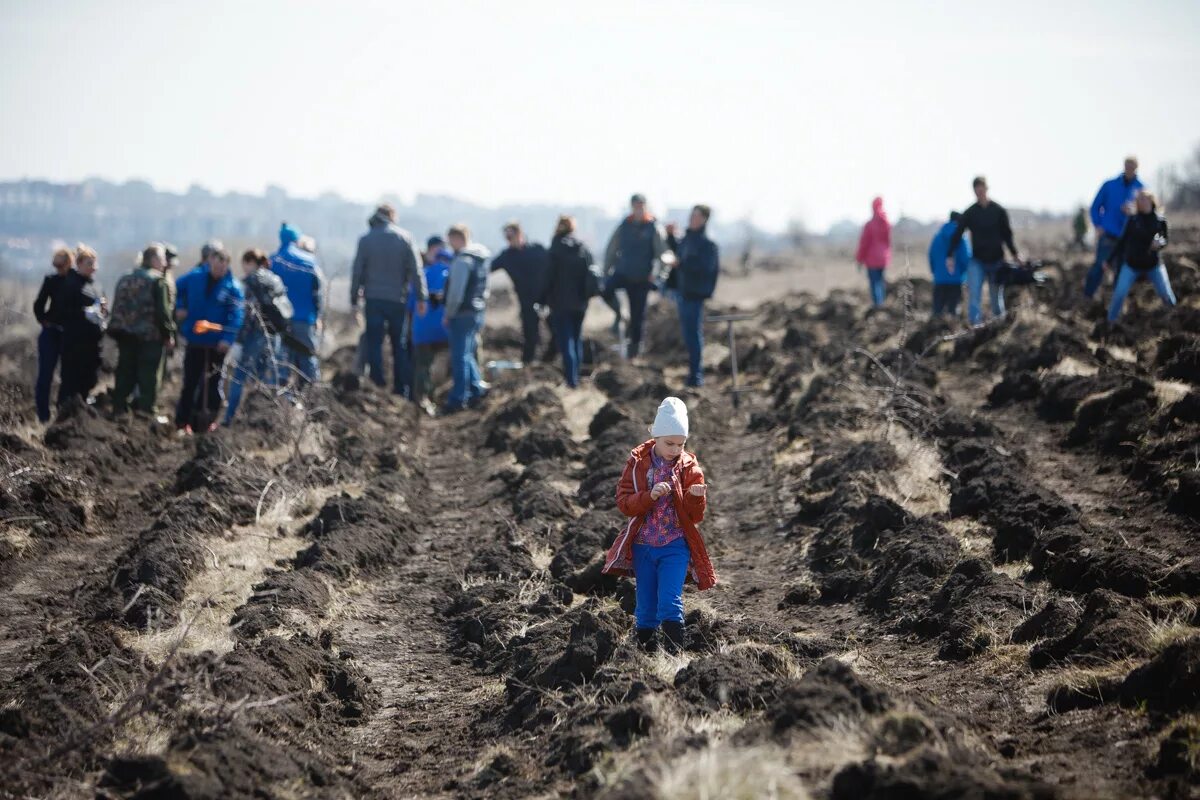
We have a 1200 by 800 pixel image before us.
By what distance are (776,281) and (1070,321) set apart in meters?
27.3

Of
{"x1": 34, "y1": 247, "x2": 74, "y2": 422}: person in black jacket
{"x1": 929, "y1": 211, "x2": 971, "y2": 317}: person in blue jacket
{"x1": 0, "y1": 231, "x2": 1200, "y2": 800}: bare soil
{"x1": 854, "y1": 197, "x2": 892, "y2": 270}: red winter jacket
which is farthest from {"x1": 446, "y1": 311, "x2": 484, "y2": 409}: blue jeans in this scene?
{"x1": 854, "y1": 197, "x2": 892, "y2": 270}: red winter jacket

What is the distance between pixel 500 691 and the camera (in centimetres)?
632

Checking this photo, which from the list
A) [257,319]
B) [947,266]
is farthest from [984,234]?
[257,319]

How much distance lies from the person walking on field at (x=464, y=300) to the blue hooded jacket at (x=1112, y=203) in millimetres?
7070

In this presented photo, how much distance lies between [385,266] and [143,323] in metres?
2.83

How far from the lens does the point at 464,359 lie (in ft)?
47.9

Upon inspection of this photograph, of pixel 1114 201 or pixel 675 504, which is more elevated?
pixel 1114 201

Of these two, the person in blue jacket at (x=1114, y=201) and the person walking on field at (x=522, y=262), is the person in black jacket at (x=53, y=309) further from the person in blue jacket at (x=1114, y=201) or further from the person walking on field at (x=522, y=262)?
the person in blue jacket at (x=1114, y=201)

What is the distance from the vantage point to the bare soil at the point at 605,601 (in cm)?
470

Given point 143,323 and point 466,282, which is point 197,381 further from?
point 466,282

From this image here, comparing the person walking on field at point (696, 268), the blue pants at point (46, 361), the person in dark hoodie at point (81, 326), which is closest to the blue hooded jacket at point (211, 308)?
the person in dark hoodie at point (81, 326)

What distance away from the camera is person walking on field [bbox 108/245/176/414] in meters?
11.7

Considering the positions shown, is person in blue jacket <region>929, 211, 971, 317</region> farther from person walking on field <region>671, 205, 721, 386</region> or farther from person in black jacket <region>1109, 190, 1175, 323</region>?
person walking on field <region>671, 205, 721, 386</region>

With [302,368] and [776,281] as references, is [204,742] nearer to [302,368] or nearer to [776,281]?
[302,368]
